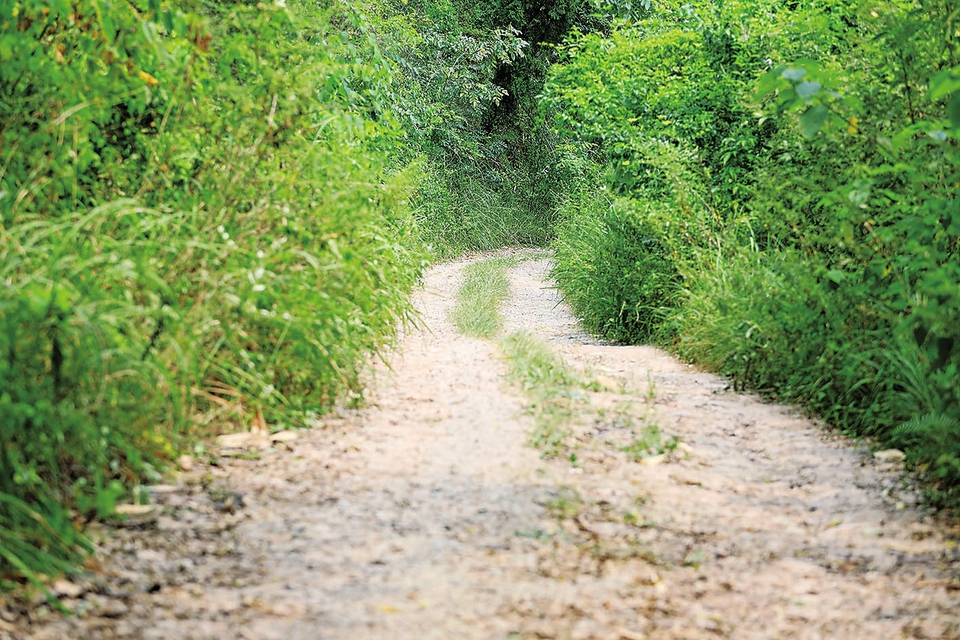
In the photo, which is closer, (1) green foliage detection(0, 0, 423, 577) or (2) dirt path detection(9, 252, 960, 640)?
(2) dirt path detection(9, 252, 960, 640)

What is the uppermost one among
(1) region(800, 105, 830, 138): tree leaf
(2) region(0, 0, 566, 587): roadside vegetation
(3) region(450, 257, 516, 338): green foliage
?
(1) region(800, 105, 830, 138): tree leaf

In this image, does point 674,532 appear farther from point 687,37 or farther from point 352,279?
point 687,37

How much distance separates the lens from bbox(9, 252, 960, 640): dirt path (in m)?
2.33

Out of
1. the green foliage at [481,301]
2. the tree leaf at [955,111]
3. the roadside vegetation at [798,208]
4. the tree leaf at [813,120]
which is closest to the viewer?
the tree leaf at [955,111]

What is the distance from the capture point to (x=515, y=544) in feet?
9.15

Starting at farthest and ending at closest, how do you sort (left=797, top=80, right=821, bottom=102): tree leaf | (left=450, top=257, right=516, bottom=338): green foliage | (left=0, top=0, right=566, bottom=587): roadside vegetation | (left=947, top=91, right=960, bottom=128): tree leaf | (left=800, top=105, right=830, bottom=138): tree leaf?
(left=450, top=257, right=516, bottom=338): green foliage < (left=800, top=105, right=830, bottom=138): tree leaf < (left=797, top=80, right=821, bottom=102): tree leaf < (left=947, top=91, right=960, bottom=128): tree leaf < (left=0, top=0, right=566, bottom=587): roadside vegetation

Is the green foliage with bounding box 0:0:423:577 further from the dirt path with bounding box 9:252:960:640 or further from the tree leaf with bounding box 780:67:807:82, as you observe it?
the tree leaf with bounding box 780:67:807:82

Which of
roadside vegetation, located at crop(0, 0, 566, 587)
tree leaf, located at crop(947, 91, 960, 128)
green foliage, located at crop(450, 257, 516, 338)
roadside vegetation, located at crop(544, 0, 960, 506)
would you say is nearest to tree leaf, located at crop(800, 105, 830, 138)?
roadside vegetation, located at crop(544, 0, 960, 506)

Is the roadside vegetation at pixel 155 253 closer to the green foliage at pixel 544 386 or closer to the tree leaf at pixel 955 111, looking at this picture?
the green foliage at pixel 544 386

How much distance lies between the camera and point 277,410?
3760 millimetres

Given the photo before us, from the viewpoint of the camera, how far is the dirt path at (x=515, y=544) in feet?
7.64

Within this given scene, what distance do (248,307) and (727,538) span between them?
1.92 metres

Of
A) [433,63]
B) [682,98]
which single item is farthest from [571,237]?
[433,63]

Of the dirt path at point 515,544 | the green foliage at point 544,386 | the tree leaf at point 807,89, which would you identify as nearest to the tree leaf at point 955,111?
the tree leaf at point 807,89
